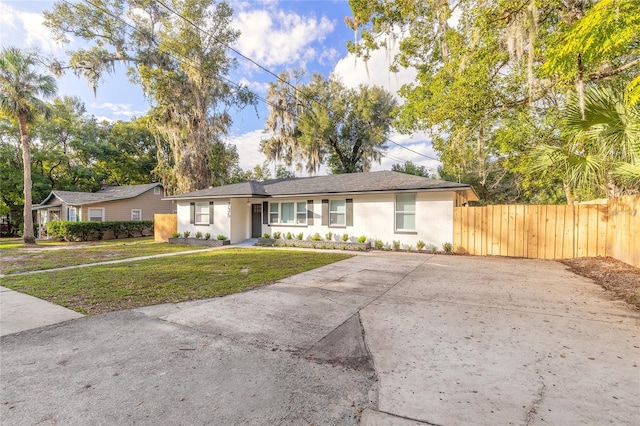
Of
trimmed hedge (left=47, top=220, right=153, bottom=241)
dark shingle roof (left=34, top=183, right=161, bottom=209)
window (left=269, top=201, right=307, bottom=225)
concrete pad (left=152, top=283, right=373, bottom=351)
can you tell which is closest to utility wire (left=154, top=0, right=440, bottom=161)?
window (left=269, top=201, right=307, bottom=225)

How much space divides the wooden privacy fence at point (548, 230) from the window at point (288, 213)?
257 inches

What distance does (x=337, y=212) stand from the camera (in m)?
12.5

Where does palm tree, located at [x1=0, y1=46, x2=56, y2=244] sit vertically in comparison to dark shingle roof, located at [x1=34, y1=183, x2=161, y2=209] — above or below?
above

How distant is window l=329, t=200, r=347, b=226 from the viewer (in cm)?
1232

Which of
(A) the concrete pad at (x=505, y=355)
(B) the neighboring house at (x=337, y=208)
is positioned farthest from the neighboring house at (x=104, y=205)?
(A) the concrete pad at (x=505, y=355)

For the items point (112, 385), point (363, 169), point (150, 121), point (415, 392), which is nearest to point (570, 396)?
point (415, 392)

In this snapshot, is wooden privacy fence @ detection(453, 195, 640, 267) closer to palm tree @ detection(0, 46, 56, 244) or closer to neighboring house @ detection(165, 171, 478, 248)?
neighboring house @ detection(165, 171, 478, 248)

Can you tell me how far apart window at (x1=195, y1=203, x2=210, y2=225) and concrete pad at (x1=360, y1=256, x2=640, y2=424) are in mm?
12189

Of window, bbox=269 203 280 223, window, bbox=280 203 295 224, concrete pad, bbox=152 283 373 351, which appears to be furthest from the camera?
window, bbox=269 203 280 223

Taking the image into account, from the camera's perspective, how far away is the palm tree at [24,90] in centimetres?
1341

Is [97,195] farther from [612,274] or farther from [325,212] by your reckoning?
[612,274]

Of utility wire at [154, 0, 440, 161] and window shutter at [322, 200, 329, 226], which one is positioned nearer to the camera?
utility wire at [154, 0, 440, 161]

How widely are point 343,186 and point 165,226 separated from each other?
1094cm

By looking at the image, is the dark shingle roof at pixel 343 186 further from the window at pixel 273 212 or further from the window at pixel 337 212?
the window at pixel 273 212
